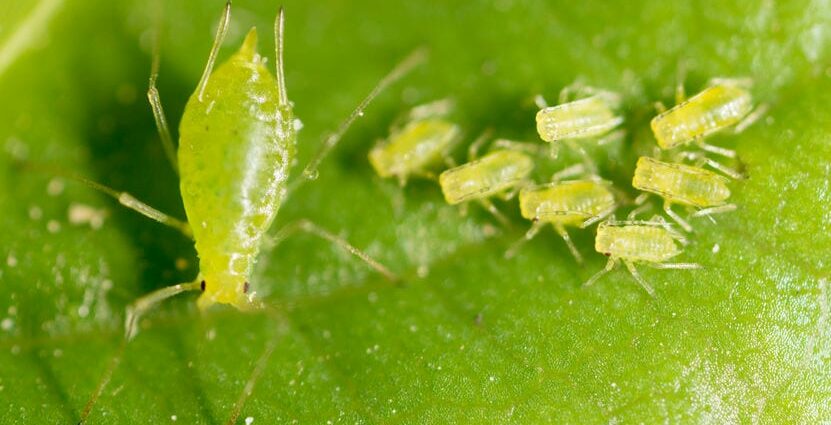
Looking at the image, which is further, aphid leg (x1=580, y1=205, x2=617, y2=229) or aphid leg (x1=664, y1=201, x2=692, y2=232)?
aphid leg (x1=580, y1=205, x2=617, y2=229)

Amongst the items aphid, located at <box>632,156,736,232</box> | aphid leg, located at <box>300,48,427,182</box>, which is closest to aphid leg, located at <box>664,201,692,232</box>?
aphid, located at <box>632,156,736,232</box>

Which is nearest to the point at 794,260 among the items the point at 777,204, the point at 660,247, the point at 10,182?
the point at 777,204

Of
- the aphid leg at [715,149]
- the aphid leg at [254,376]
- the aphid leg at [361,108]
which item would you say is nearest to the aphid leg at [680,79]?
the aphid leg at [715,149]

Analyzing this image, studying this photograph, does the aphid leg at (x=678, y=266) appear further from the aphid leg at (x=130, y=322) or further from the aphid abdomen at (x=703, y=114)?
the aphid leg at (x=130, y=322)

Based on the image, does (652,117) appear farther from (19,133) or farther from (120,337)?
(19,133)

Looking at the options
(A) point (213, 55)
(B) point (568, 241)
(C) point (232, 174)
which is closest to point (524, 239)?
(B) point (568, 241)

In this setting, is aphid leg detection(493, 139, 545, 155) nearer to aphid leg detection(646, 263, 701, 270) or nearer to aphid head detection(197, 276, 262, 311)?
aphid leg detection(646, 263, 701, 270)
